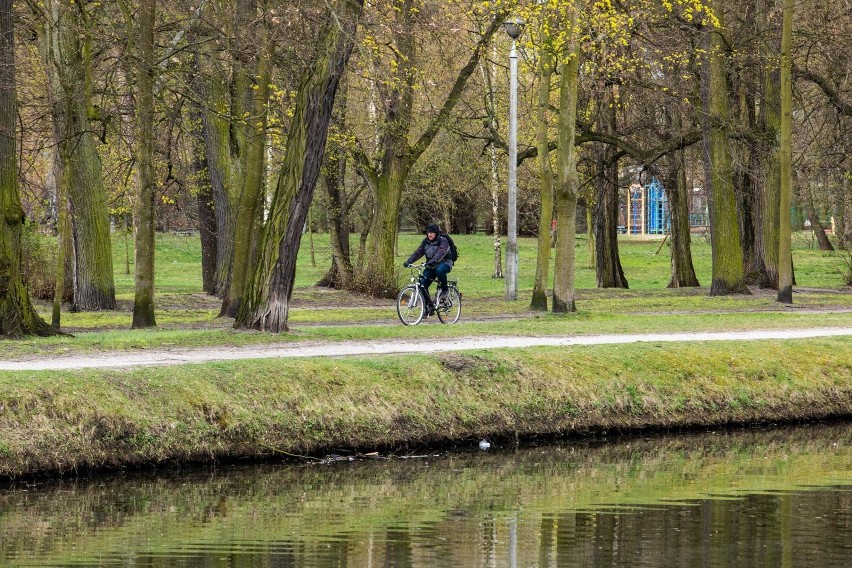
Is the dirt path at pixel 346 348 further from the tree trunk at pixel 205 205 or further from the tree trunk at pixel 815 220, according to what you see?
the tree trunk at pixel 815 220

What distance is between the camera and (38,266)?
1211 inches

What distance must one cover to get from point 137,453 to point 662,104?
23117 millimetres

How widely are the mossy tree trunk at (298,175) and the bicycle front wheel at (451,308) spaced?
4.72 m

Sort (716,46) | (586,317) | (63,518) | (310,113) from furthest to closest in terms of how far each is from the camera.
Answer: (716,46)
(586,317)
(310,113)
(63,518)

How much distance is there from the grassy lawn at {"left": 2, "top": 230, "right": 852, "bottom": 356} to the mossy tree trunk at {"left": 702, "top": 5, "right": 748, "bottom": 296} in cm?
80

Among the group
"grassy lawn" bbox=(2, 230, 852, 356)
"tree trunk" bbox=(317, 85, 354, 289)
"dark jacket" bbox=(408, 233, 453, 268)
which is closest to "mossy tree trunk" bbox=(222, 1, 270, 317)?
"grassy lawn" bbox=(2, 230, 852, 356)

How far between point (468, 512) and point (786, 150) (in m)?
20.5

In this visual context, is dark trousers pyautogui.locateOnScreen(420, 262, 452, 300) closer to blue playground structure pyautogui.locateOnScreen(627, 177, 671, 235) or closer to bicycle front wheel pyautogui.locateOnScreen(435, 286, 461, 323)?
bicycle front wheel pyautogui.locateOnScreen(435, 286, 461, 323)

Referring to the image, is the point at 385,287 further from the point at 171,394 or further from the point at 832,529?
the point at 832,529

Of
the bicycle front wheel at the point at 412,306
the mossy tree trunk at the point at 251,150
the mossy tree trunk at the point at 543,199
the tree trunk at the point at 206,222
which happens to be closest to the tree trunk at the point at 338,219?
the tree trunk at the point at 206,222

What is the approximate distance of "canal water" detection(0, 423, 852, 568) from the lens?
9375 mm

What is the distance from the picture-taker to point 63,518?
1097 cm

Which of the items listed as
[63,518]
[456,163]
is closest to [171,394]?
[63,518]

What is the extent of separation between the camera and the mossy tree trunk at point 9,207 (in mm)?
19453
